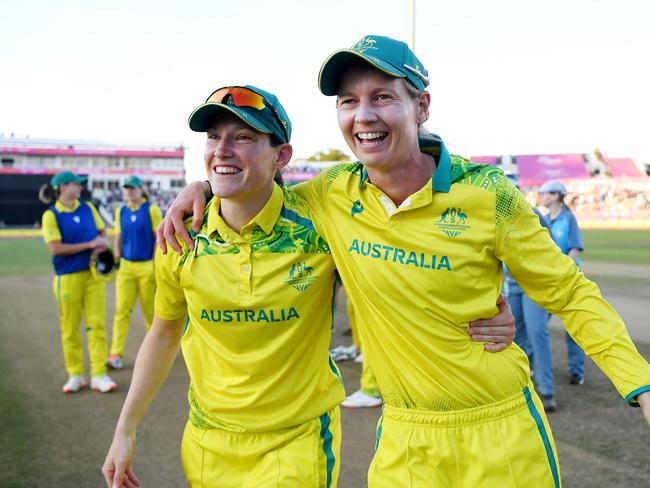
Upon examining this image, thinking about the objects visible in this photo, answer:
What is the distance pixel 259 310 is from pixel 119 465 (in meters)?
0.87

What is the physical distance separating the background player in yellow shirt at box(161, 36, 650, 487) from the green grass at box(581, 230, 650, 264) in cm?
1704

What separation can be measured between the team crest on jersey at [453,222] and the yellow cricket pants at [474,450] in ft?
2.10

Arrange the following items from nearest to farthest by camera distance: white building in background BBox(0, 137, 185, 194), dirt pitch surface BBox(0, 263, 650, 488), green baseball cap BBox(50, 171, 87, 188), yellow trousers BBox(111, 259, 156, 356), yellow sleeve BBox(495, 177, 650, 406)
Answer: yellow sleeve BBox(495, 177, 650, 406), dirt pitch surface BBox(0, 263, 650, 488), green baseball cap BBox(50, 171, 87, 188), yellow trousers BBox(111, 259, 156, 356), white building in background BBox(0, 137, 185, 194)

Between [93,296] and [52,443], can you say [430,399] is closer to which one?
[52,443]

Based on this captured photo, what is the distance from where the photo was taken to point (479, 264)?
83.5 inches

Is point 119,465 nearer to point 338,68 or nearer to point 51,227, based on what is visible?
point 338,68

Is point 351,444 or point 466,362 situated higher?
point 466,362

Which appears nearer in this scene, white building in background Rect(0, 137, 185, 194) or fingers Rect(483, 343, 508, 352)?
fingers Rect(483, 343, 508, 352)

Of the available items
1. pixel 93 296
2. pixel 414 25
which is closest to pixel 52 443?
pixel 93 296

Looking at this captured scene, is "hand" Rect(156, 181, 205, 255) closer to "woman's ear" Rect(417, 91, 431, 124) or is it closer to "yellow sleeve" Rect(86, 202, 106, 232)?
"woman's ear" Rect(417, 91, 431, 124)

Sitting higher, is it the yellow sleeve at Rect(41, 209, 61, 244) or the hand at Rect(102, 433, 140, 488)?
the yellow sleeve at Rect(41, 209, 61, 244)

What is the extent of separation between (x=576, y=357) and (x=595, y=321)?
4757 millimetres

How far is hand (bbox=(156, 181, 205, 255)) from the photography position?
253cm

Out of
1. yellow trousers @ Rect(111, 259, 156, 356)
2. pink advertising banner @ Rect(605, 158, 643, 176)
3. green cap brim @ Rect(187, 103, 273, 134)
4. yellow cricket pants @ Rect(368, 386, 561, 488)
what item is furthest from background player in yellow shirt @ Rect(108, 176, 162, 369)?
pink advertising banner @ Rect(605, 158, 643, 176)
